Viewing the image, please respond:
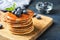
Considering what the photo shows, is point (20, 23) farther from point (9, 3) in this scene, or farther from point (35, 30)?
point (9, 3)

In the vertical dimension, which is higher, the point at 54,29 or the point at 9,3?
the point at 9,3

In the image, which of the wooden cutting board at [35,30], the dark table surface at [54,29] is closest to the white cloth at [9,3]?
the dark table surface at [54,29]

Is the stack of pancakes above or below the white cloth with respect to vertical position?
below

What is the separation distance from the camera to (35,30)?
0.92m

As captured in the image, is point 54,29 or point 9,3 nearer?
point 54,29

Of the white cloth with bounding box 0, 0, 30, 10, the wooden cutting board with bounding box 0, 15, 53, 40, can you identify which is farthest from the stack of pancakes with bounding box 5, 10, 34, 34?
the white cloth with bounding box 0, 0, 30, 10

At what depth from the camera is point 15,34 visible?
897mm

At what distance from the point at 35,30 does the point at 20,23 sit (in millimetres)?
101

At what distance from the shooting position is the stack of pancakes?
2.80 ft

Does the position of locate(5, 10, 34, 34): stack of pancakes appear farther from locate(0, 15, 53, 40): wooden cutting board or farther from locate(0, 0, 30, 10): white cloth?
locate(0, 0, 30, 10): white cloth

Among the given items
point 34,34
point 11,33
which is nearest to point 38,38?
point 34,34

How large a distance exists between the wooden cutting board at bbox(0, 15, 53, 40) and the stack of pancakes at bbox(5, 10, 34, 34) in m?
0.02

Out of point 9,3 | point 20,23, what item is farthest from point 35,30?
point 9,3

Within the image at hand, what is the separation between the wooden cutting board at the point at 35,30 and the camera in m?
0.88
